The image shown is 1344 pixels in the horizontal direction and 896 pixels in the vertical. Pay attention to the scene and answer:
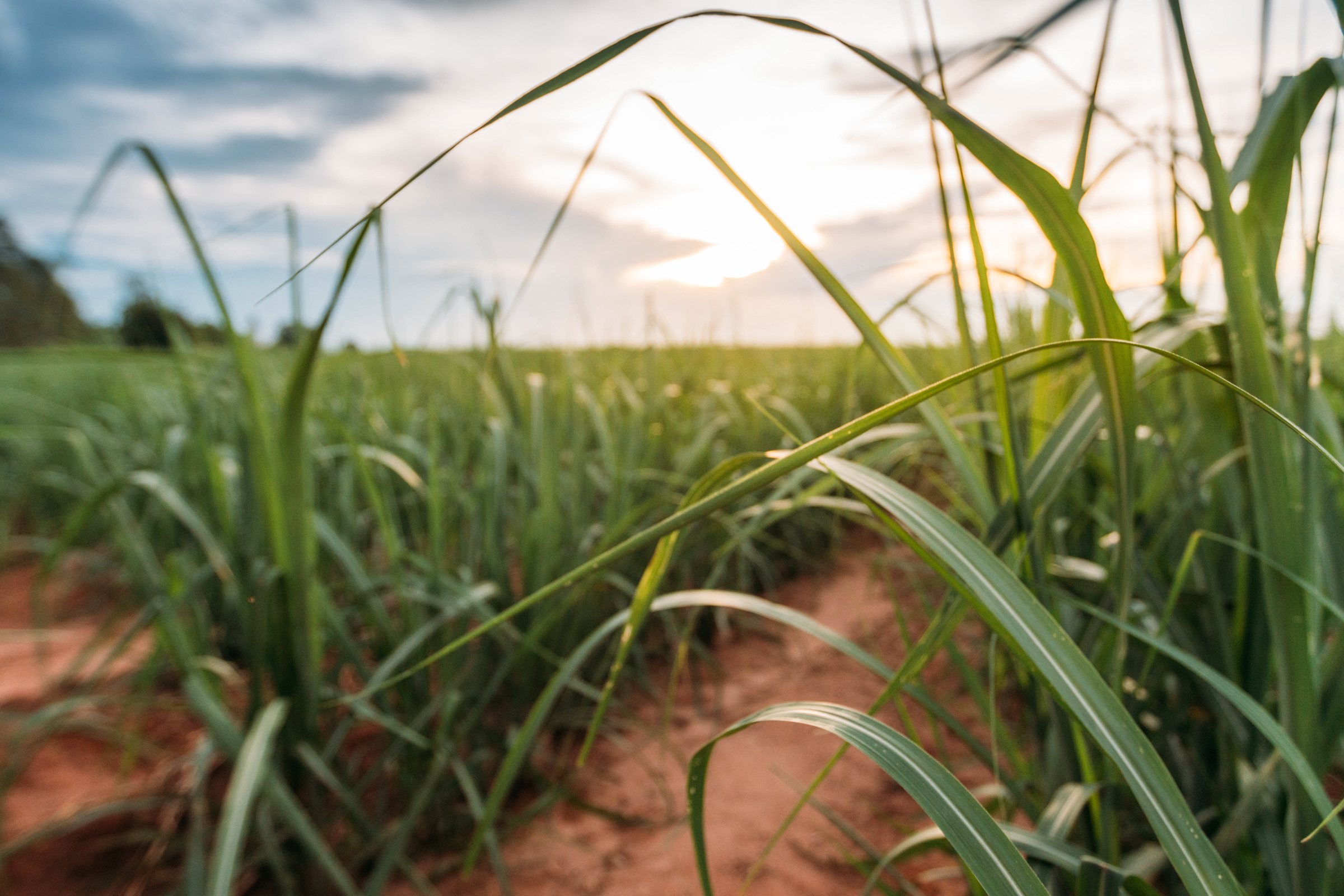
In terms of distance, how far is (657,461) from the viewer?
172cm

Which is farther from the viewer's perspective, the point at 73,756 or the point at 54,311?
the point at 73,756

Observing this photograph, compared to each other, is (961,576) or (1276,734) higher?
(961,576)

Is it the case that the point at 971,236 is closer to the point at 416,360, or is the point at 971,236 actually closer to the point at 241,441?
the point at 241,441

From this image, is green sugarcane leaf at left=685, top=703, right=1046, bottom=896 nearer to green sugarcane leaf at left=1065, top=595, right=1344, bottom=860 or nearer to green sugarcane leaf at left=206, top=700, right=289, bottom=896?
green sugarcane leaf at left=1065, top=595, right=1344, bottom=860

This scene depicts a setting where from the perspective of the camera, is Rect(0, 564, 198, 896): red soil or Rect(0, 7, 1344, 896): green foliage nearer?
Rect(0, 7, 1344, 896): green foliage

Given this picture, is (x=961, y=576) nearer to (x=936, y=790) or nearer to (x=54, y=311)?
(x=936, y=790)

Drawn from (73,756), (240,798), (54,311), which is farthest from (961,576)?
(73,756)

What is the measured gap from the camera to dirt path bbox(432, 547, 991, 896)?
2.88ft

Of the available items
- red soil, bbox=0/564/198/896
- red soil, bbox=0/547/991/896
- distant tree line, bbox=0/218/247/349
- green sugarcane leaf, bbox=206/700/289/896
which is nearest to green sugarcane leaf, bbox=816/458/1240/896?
red soil, bbox=0/547/991/896

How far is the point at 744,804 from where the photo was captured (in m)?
1.03

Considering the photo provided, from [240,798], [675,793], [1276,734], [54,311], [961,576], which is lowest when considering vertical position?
[675,793]

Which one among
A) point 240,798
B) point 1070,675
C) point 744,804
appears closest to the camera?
point 1070,675

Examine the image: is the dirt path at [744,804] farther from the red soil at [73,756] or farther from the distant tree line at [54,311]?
the distant tree line at [54,311]

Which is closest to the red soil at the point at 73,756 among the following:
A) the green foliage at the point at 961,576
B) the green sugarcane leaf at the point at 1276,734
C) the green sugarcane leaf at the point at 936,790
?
the green foliage at the point at 961,576
